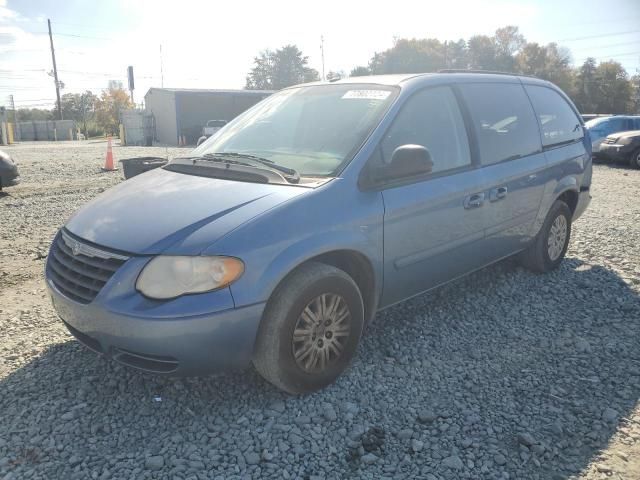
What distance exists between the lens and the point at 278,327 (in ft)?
8.91

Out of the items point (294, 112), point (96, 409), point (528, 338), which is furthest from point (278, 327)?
point (528, 338)

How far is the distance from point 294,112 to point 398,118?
832mm

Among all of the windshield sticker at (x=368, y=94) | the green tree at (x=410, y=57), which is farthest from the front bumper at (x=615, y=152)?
the green tree at (x=410, y=57)

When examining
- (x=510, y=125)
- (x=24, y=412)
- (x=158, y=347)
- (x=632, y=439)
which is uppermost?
(x=510, y=125)

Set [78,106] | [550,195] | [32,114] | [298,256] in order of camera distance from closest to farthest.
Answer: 1. [298,256]
2. [550,195]
3. [78,106]
4. [32,114]

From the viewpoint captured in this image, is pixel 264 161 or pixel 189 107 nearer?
pixel 264 161

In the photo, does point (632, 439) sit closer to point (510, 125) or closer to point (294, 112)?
point (510, 125)

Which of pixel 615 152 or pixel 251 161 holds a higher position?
pixel 251 161

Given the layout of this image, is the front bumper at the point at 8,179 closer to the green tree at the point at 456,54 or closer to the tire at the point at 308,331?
the tire at the point at 308,331

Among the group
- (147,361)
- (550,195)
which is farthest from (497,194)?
(147,361)

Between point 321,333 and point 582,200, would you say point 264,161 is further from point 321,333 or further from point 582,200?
point 582,200

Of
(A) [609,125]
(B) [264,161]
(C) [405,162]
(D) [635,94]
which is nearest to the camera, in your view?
(C) [405,162]

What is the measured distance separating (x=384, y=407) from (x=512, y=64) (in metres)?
69.6

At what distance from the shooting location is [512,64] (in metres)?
64.5
